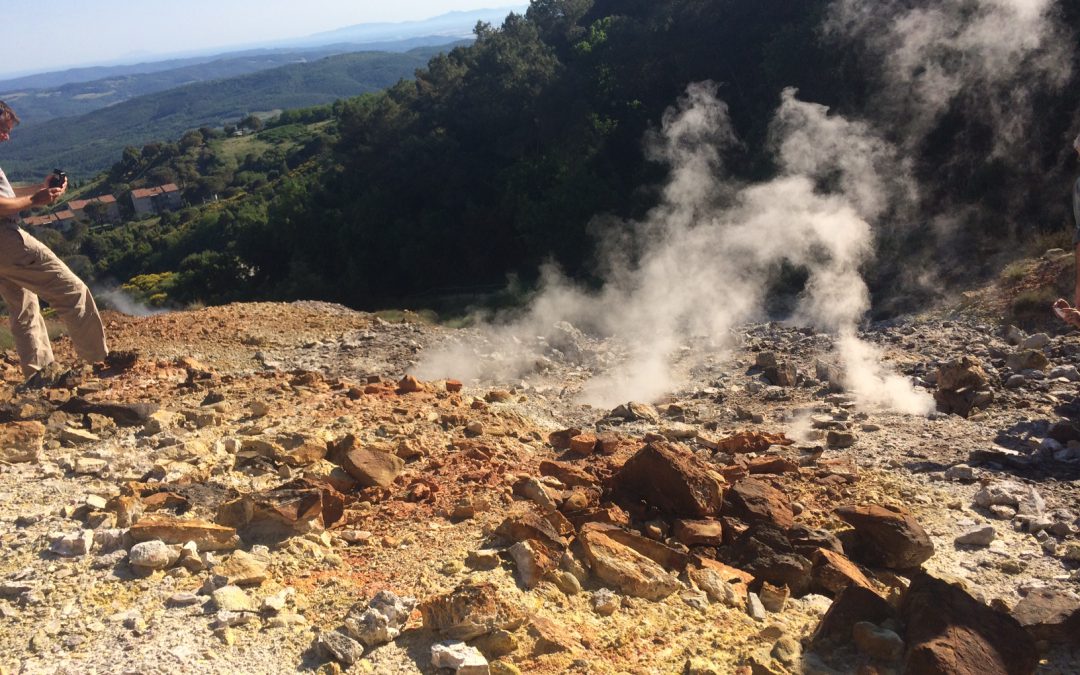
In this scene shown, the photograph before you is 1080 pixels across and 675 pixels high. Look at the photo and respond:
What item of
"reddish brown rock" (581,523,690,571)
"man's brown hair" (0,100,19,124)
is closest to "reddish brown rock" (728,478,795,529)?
"reddish brown rock" (581,523,690,571)

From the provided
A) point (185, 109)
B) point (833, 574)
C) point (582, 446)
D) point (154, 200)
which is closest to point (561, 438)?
point (582, 446)

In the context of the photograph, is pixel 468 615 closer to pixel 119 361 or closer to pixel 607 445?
pixel 607 445

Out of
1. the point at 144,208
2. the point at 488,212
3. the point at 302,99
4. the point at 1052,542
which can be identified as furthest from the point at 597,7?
the point at 302,99

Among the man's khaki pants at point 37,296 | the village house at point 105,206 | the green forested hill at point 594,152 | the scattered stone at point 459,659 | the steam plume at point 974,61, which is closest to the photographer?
the scattered stone at point 459,659

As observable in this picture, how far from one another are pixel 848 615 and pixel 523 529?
1.39 meters

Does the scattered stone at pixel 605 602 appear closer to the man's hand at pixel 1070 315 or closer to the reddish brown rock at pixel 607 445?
the reddish brown rock at pixel 607 445

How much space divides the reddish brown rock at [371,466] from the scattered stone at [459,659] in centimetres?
157

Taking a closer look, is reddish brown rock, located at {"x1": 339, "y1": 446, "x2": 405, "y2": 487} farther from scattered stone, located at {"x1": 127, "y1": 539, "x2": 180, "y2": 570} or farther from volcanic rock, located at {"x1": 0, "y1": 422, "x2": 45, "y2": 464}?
volcanic rock, located at {"x1": 0, "y1": 422, "x2": 45, "y2": 464}

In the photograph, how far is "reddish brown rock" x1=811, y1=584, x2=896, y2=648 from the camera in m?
3.18

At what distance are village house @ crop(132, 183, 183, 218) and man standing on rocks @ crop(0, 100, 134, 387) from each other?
4475 cm

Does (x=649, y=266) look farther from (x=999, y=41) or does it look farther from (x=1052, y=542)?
(x=1052, y=542)

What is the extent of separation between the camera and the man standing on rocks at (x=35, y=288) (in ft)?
16.6

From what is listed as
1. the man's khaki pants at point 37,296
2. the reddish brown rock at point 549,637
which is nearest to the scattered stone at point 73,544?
the reddish brown rock at point 549,637

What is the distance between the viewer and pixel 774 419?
661 centimetres
